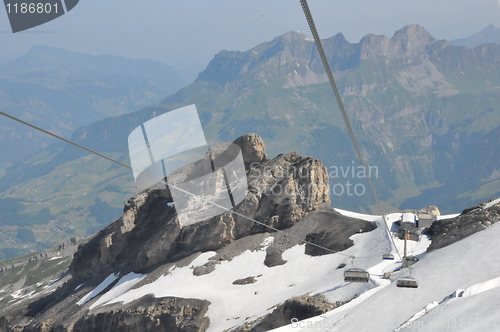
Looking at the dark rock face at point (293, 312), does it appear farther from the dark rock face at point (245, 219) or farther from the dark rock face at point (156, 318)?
the dark rock face at point (245, 219)

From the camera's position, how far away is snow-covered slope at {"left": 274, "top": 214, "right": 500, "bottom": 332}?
31547 millimetres

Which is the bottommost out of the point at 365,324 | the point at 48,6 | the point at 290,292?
the point at 290,292

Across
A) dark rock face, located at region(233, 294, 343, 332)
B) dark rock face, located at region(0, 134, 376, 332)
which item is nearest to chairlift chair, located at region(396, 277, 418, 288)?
dark rock face, located at region(233, 294, 343, 332)

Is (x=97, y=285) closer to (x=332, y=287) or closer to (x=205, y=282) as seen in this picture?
(x=205, y=282)

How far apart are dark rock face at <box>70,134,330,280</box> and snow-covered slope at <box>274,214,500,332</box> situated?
35.7 meters

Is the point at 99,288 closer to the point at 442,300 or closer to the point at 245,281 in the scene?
the point at 245,281

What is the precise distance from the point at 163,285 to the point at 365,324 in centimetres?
4578

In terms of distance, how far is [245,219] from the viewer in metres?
84.5

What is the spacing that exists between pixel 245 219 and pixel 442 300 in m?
49.3

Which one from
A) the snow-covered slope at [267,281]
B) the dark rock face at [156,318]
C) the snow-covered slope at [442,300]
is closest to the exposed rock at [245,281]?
the snow-covered slope at [267,281]

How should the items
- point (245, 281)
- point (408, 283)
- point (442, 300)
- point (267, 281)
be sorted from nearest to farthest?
point (442, 300), point (408, 283), point (267, 281), point (245, 281)

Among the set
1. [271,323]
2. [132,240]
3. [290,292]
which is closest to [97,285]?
[132,240]

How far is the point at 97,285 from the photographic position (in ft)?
303

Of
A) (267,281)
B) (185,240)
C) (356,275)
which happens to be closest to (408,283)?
(356,275)
